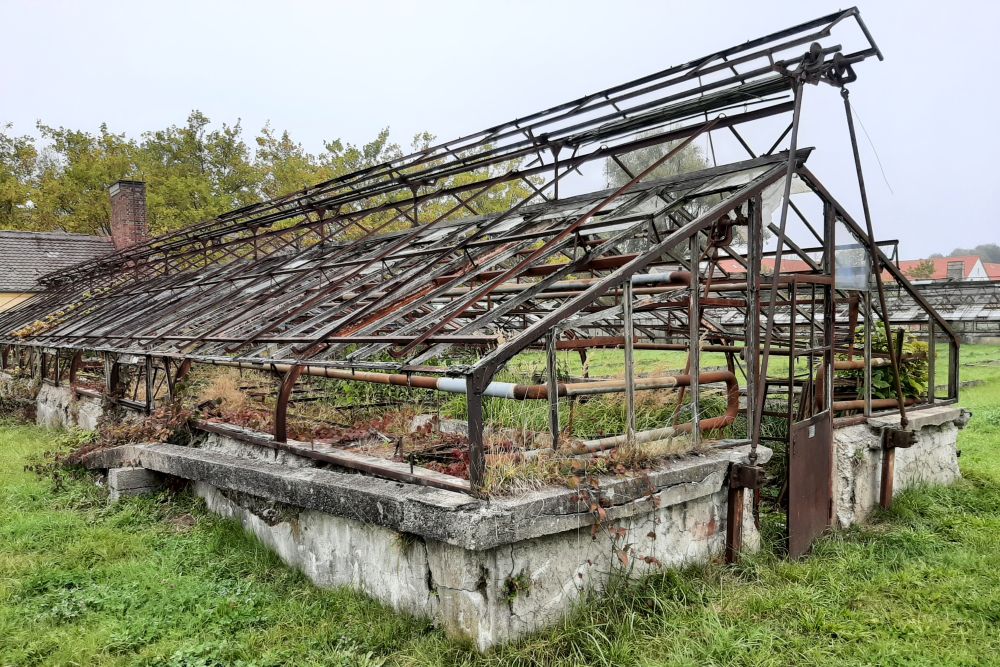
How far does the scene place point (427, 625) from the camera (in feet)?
14.3

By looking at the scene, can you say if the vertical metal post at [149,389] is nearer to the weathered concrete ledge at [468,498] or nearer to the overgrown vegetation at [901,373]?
the weathered concrete ledge at [468,498]

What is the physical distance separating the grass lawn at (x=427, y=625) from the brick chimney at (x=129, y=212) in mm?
18475

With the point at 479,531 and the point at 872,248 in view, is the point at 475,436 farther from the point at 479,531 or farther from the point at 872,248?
the point at 872,248

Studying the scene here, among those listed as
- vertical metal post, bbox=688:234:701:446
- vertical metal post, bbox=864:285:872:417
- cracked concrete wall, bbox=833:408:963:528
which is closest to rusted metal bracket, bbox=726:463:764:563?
vertical metal post, bbox=688:234:701:446

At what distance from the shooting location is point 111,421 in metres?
9.41

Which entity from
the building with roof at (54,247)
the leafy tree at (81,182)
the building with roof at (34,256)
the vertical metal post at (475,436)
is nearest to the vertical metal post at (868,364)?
the vertical metal post at (475,436)

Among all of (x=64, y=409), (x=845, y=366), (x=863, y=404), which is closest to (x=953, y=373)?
(x=863, y=404)

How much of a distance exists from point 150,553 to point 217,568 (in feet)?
2.52

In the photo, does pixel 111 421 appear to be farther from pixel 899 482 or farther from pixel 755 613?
pixel 899 482

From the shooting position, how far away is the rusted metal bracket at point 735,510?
538cm

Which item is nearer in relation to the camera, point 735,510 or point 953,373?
point 735,510

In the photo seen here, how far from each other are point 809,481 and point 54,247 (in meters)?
26.6

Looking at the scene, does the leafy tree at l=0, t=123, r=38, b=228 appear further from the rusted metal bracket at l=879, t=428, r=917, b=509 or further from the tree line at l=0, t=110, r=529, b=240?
the rusted metal bracket at l=879, t=428, r=917, b=509

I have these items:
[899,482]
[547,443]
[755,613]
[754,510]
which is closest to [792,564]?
[754,510]
